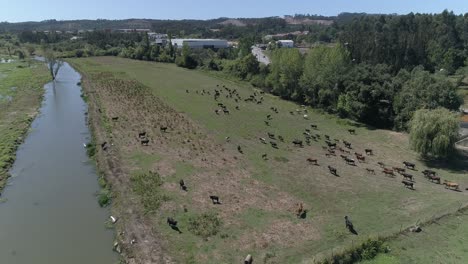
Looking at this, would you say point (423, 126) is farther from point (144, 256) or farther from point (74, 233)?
point (74, 233)

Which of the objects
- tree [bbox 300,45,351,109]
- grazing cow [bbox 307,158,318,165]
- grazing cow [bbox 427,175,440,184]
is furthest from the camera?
tree [bbox 300,45,351,109]

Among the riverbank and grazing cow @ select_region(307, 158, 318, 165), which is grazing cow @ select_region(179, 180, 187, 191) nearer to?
grazing cow @ select_region(307, 158, 318, 165)

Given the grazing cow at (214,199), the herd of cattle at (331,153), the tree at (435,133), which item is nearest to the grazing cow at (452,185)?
the herd of cattle at (331,153)

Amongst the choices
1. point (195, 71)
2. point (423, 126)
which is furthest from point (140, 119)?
point (195, 71)

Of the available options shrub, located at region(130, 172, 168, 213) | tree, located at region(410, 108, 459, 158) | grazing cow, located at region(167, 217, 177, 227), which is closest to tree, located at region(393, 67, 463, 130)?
tree, located at region(410, 108, 459, 158)

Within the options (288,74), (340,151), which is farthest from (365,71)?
(340,151)
